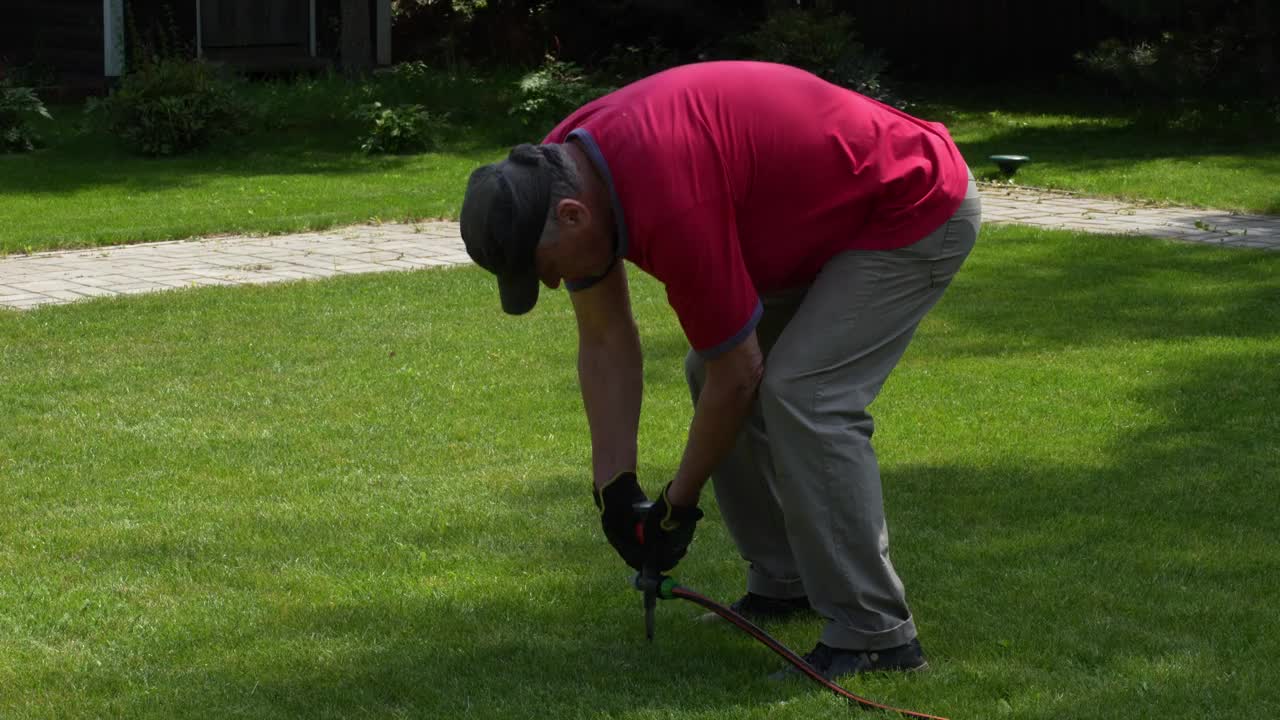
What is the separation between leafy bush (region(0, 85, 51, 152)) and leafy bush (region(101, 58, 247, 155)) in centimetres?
71

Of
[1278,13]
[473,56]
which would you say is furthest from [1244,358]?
[473,56]

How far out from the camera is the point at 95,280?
9773mm

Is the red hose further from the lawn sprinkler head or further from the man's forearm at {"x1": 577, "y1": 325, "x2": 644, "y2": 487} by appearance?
the lawn sprinkler head

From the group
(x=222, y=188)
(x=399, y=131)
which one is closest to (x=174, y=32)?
(x=399, y=131)

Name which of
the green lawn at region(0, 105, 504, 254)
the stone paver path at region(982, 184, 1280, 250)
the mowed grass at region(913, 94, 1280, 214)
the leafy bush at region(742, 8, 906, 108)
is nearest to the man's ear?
the stone paver path at region(982, 184, 1280, 250)

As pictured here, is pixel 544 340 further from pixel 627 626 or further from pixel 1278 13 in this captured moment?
pixel 1278 13

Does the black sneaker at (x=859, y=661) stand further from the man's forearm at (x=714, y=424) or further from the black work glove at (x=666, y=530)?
the man's forearm at (x=714, y=424)

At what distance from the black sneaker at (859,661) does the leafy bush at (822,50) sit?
1469cm

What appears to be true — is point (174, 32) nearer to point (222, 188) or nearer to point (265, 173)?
point (265, 173)

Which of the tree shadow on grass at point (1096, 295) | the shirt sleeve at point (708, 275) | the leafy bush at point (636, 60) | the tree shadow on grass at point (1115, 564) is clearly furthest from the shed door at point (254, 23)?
the shirt sleeve at point (708, 275)

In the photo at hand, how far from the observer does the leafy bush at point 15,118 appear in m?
15.8

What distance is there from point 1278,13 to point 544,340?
11.6m

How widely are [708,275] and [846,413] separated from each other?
1.87 feet

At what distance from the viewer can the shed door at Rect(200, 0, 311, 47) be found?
2162 centimetres
